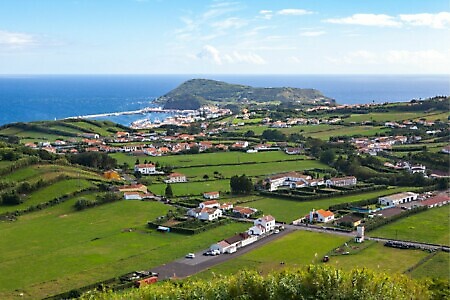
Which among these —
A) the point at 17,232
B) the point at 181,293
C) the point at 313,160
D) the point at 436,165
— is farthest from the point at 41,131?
the point at 181,293

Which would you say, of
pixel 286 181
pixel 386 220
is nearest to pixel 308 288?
pixel 386 220

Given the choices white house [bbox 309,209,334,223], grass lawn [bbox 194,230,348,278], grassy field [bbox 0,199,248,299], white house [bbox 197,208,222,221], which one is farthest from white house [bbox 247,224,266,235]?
white house [bbox 309,209,334,223]

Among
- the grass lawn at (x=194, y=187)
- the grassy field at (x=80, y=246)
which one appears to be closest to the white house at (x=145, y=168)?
the grass lawn at (x=194, y=187)

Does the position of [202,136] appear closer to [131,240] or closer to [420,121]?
[420,121]

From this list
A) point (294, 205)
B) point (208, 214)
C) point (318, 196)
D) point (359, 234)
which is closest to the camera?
point (359, 234)

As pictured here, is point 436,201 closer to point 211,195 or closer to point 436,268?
point 436,268

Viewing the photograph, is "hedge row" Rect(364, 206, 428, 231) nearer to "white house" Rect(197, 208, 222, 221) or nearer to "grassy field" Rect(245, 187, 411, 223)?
"grassy field" Rect(245, 187, 411, 223)
